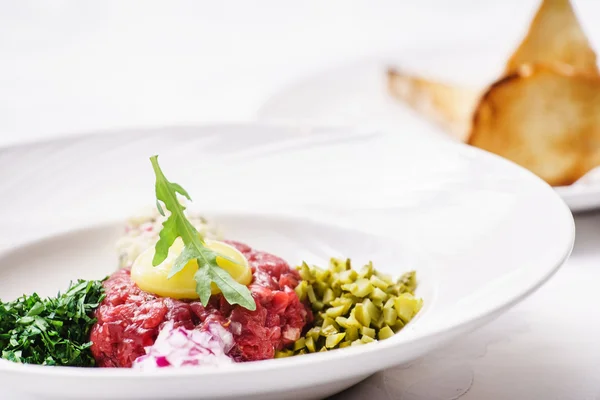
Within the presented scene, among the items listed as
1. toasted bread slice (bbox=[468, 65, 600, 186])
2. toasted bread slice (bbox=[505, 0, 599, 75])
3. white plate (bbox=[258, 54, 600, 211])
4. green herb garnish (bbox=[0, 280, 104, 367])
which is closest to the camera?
green herb garnish (bbox=[0, 280, 104, 367])

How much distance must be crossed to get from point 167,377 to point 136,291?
0.74 m

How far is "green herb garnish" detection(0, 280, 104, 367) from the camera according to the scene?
2074 millimetres

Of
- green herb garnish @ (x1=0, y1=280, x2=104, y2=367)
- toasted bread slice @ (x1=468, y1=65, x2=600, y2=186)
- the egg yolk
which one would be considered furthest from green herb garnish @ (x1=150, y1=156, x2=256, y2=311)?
toasted bread slice @ (x1=468, y1=65, x2=600, y2=186)

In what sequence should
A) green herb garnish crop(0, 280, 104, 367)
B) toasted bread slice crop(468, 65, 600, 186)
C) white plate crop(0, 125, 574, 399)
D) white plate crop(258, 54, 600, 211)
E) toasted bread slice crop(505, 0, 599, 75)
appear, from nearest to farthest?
green herb garnish crop(0, 280, 104, 367), white plate crop(0, 125, 574, 399), toasted bread slice crop(468, 65, 600, 186), toasted bread slice crop(505, 0, 599, 75), white plate crop(258, 54, 600, 211)

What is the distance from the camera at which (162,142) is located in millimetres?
3334

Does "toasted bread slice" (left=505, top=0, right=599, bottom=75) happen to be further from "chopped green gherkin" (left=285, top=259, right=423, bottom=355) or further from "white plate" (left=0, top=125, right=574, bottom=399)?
"chopped green gherkin" (left=285, top=259, right=423, bottom=355)

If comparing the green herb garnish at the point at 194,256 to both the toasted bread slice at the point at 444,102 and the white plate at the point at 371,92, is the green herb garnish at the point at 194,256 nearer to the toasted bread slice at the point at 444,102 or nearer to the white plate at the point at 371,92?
the white plate at the point at 371,92

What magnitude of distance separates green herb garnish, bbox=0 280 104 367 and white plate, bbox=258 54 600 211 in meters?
1.73

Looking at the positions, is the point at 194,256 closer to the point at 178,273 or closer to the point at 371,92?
the point at 178,273

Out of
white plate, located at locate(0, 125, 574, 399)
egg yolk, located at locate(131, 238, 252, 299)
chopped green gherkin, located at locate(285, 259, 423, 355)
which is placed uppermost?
egg yolk, located at locate(131, 238, 252, 299)

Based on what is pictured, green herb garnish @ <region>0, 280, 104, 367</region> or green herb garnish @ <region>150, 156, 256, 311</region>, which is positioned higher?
green herb garnish @ <region>150, 156, 256, 311</region>

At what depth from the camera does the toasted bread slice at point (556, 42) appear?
3859mm

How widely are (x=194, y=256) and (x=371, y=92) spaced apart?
2.66 meters

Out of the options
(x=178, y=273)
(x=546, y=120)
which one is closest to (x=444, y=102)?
(x=546, y=120)
